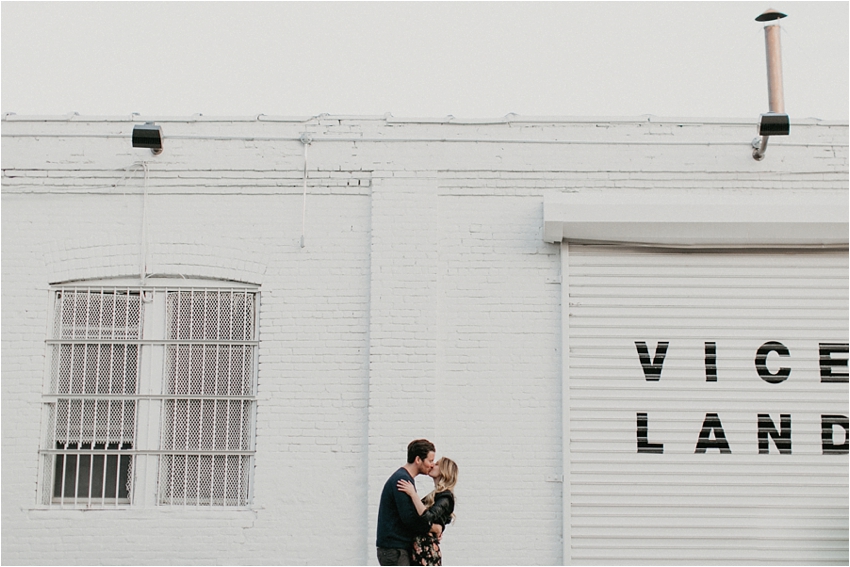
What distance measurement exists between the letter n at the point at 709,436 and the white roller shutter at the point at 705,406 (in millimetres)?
11

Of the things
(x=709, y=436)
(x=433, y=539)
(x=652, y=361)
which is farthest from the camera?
(x=652, y=361)

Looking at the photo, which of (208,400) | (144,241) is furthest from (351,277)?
(144,241)

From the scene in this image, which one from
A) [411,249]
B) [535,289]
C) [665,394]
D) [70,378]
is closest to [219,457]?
[70,378]

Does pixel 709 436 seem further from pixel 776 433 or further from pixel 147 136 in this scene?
pixel 147 136

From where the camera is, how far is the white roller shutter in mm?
8016

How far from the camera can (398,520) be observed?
20.7ft

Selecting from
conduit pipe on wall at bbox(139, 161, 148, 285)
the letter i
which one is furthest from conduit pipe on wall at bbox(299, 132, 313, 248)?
the letter i

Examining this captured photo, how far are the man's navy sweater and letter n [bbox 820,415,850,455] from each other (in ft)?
13.1

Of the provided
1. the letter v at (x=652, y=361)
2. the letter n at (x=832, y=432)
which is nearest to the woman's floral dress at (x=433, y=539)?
the letter v at (x=652, y=361)

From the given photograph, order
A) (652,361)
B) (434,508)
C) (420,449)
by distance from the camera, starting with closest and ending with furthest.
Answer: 1. (434,508)
2. (420,449)
3. (652,361)

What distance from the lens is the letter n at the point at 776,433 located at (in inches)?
321

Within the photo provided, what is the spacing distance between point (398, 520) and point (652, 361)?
3093mm

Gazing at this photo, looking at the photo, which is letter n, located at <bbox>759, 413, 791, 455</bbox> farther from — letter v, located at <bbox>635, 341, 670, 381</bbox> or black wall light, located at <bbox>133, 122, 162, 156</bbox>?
black wall light, located at <bbox>133, 122, 162, 156</bbox>

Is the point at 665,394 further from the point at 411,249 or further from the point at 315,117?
the point at 315,117
